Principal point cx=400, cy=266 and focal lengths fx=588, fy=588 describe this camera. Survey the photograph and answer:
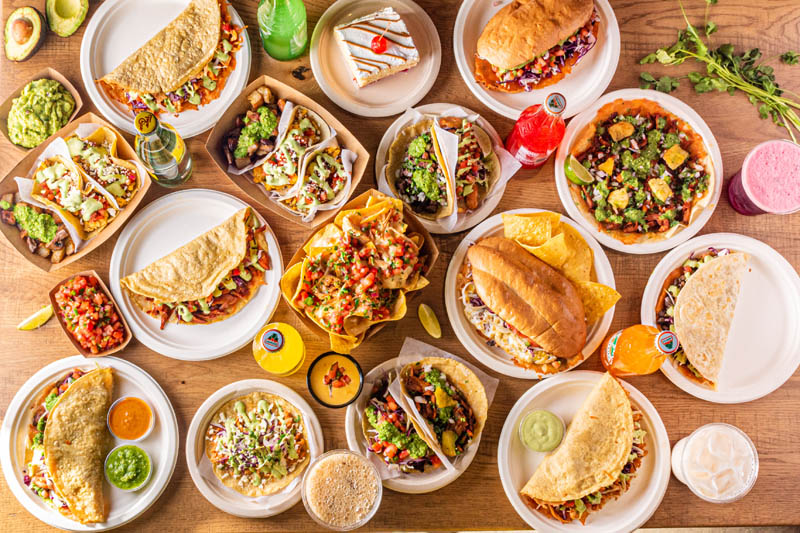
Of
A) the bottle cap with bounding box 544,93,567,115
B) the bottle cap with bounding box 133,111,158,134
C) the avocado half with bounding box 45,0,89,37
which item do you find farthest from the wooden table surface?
the bottle cap with bounding box 544,93,567,115

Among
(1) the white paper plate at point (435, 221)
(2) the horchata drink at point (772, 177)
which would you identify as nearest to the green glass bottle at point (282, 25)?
(1) the white paper plate at point (435, 221)

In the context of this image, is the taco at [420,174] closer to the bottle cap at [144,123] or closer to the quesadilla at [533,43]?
the quesadilla at [533,43]

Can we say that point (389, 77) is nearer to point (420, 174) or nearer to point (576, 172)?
point (420, 174)

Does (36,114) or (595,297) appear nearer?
(595,297)

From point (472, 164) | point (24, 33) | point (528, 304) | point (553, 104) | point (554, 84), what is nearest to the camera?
point (553, 104)

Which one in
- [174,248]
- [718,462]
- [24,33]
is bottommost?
[718,462]

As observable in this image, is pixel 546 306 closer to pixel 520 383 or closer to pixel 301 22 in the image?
pixel 520 383

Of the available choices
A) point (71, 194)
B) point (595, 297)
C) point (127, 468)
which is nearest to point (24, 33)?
point (71, 194)
